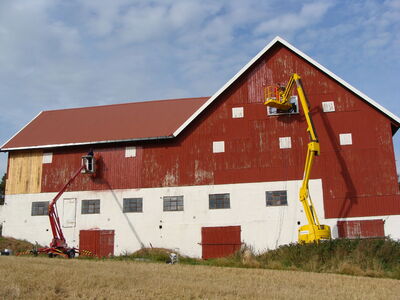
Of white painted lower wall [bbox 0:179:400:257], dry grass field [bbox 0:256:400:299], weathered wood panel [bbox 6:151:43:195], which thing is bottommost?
dry grass field [bbox 0:256:400:299]

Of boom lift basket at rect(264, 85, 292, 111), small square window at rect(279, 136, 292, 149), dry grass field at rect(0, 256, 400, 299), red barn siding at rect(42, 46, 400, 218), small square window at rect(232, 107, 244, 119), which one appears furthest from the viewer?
small square window at rect(232, 107, 244, 119)

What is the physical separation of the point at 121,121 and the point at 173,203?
26.0 ft

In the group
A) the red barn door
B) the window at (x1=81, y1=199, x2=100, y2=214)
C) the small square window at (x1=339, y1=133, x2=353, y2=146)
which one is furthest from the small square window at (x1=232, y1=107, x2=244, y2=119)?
the red barn door

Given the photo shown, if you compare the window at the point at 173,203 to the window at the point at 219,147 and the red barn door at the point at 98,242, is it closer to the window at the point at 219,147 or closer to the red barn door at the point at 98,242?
the window at the point at 219,147

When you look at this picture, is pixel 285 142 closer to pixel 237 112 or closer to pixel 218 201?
pixel 237 112

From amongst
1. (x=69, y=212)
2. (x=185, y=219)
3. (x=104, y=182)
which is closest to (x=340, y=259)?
(x=185, y=219)

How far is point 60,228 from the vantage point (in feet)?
91.1

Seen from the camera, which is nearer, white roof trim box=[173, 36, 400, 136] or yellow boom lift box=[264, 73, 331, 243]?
yellow boom lift box=[264, 73, 331, 243]

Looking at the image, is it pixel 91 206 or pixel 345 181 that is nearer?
pixel 345 181

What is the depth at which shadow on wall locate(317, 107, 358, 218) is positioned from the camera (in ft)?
85.2

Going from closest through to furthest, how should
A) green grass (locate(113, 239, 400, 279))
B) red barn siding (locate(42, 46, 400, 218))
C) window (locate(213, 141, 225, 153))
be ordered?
green grass (locate(113, 239, 400, 279))
red barn siding (locate(42, 46, 400, 218))
window (locate(213, 141, 225, 153))

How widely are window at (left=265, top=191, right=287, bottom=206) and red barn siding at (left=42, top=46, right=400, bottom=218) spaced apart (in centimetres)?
88

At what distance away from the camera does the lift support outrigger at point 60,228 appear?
25.4m

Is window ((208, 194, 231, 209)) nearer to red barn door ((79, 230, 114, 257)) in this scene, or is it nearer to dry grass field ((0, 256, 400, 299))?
red barn door ((79, 230, 114, 257))
